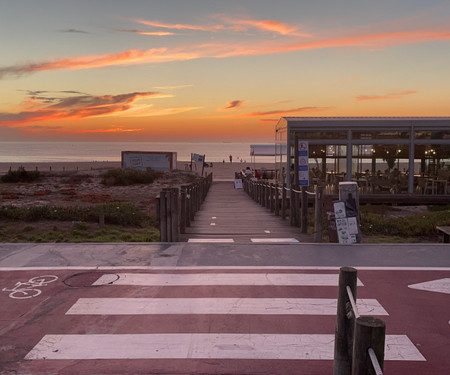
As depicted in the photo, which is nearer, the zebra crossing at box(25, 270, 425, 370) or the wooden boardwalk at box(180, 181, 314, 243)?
the zebra crossing at box(25, 270, 425, 370)

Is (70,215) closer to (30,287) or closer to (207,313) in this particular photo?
(30,287)

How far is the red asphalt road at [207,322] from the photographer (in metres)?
A: 4.34

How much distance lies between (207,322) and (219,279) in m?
1.67

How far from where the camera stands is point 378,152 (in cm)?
2495

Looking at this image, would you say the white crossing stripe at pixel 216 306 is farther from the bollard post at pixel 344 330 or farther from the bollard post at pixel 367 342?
the bollard post at pixel 367 342

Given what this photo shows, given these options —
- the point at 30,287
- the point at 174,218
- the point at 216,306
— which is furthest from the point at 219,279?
the point at 174,218

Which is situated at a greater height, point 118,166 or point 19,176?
point 118,166

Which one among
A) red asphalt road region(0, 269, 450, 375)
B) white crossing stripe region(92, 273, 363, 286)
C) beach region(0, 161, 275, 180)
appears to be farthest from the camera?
beach region(0, 161, 275, 180)

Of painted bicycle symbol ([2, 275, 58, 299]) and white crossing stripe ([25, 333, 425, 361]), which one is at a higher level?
painted bicycle symbol ([2, 275, 58, 299])

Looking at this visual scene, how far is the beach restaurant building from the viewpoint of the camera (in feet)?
79.8

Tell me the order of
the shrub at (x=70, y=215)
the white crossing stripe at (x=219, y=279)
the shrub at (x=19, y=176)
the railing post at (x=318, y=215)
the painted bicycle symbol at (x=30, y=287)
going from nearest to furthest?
1. the painted bicycle symbol at (x=30, y=287)
2. the white crossing stripe at (x=219, y=279)
3. the railing post at (x=318, y=215)
4. the shrub at (x=70, y=215)
5. the shrub at (x=19, y=176)

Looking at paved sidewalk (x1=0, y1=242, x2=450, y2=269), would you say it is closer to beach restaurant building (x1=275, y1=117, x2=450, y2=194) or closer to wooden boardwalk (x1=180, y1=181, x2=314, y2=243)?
wooden boardwalk (x1=180, y1=181, x2=314, y2=243)

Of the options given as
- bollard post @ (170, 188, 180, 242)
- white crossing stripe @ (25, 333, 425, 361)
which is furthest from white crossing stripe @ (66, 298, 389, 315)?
bollard post @ (170, 188, 180, 242)

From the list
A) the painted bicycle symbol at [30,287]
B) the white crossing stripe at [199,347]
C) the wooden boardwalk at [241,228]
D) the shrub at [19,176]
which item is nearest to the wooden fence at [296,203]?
the wooden boardwalk at [241,228]
